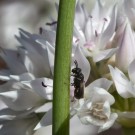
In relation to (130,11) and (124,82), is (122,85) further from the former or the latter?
(130,11)

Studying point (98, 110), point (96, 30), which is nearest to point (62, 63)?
point (98, 110)

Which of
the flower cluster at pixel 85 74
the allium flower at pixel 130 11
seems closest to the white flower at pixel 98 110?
the flower cluster at pixel 85 74

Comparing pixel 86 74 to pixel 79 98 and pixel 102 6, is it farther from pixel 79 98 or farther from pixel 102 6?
pixel 102 6

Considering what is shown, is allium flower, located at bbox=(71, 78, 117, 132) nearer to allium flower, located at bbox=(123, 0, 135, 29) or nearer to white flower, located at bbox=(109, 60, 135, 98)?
white flower, located at bbox=(109, 60, 135, 98)

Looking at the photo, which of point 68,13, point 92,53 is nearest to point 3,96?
point 92,53

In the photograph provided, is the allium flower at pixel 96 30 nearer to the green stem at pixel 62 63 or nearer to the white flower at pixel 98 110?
the white flower at pixel 98 110

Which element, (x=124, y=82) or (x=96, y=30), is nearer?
A: (x=124, y=82)
